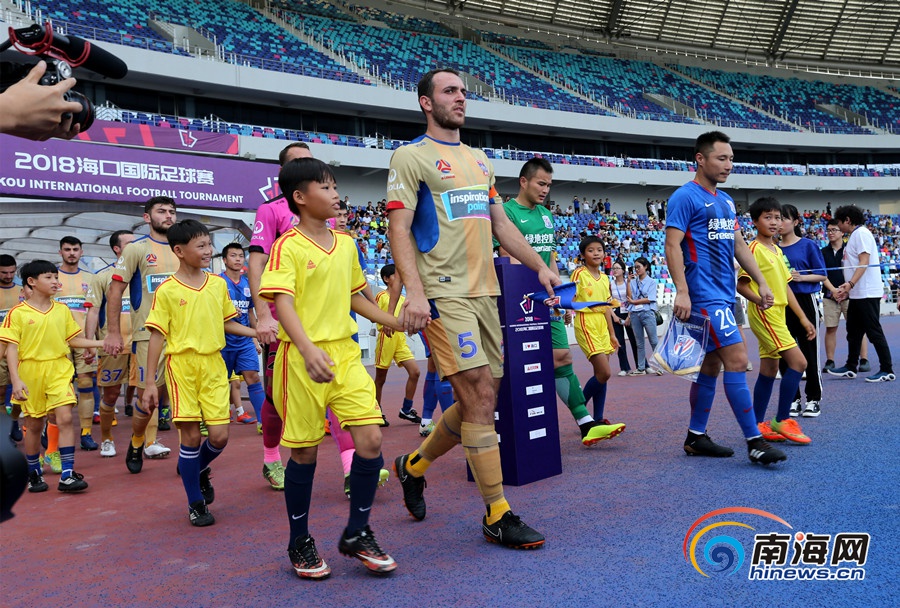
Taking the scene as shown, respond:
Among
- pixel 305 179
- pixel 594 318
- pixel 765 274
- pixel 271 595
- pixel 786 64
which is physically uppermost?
pixel 786 64

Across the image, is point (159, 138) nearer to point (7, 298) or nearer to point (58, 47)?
point (7, 298)

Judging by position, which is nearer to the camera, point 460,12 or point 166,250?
point 166,250

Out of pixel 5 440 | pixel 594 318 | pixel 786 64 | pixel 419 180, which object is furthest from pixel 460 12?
pixel 5 440

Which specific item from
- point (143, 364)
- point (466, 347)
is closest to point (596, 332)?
point (466, 347)

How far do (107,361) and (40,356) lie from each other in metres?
2.10

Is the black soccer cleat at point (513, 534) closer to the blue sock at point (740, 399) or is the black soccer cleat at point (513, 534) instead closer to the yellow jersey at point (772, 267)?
the blue sock at point (740, 399)

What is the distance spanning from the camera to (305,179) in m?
3.20

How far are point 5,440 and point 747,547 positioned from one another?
2711 millimetres

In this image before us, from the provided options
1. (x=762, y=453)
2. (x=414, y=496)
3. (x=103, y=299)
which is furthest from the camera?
(x=103, y=299)

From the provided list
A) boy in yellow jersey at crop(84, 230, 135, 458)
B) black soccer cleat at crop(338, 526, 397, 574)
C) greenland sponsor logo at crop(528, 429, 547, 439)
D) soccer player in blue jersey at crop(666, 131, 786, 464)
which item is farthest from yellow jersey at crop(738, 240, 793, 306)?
boy in yellow jersey at crop(84, 230, 135, 458)

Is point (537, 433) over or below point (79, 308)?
below

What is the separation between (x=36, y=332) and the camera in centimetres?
569

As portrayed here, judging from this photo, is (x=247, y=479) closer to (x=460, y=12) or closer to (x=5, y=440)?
(x=5, y=440)

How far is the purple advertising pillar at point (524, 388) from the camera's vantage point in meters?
4.41
